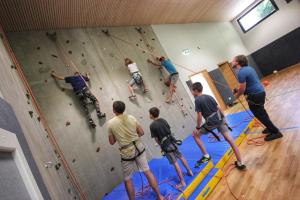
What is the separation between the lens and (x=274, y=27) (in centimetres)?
970

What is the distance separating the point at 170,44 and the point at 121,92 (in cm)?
283

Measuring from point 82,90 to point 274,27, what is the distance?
9.48m

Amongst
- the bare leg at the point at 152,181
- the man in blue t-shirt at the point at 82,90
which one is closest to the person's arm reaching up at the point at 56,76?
the man in blue t-shirt at the point at 82,90

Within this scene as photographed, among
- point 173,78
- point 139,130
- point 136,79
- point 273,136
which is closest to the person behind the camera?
point 139,130

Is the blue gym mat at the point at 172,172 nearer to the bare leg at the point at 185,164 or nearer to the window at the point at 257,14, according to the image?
the bare leg at the point at 185,164

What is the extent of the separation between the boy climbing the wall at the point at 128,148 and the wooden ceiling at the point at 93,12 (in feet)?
8.25

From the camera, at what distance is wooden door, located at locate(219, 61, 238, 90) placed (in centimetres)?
883

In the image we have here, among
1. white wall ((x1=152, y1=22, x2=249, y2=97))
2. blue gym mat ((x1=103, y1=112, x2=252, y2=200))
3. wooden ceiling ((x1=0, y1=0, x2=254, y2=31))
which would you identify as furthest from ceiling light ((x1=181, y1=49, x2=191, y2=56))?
blue gym mat ((x1=103, y1=112, x2=252, y2=200))

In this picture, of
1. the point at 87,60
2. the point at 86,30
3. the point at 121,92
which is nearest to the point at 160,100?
the point at 121,92

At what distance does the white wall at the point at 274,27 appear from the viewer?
358 inches

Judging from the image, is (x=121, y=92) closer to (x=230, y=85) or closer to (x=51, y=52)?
(x=51, y=52)

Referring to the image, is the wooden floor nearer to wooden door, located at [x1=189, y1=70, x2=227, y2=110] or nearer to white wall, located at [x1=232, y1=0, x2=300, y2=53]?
wooden door, located at [x1=189, y1=70, x2=227, y2=110]

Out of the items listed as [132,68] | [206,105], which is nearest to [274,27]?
[132,68]

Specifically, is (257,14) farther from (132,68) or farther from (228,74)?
(132,68)
